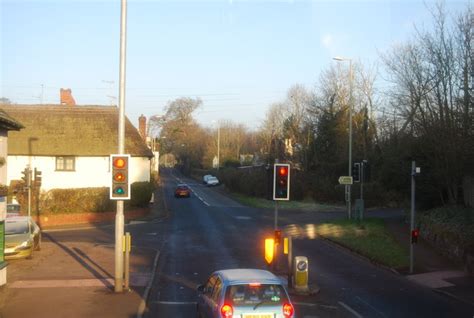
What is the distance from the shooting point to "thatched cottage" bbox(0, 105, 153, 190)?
47.2 m

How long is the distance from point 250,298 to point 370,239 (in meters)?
17.6

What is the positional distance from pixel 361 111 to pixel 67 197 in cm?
3103

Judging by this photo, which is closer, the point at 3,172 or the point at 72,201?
the point at 3,172

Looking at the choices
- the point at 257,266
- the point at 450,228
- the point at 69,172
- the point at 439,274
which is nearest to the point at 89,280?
the point at 257,266

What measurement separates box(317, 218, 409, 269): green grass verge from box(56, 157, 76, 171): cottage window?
75.8ft

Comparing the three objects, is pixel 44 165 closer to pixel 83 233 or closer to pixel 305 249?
pixel 83 233

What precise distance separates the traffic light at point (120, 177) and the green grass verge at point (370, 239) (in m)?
10.8

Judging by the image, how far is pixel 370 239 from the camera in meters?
27.0

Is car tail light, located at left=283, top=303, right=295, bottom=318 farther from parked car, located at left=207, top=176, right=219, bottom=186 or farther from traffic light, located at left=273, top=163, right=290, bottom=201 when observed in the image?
parked car, located at left=207, top=176, right=219, bottom=186

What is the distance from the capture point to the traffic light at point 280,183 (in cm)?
1912

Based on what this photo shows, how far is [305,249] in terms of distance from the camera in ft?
88.6

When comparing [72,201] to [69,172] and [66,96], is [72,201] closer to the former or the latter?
[69,172]

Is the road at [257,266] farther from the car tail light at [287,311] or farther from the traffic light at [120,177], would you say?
the car tail light at [287,311]

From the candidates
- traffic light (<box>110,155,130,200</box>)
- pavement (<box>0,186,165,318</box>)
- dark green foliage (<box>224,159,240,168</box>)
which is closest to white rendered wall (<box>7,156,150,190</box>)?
pavement (<box>0,186,165,318</box>)
